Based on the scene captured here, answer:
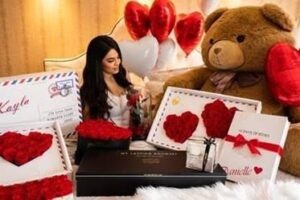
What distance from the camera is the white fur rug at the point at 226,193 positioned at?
0.73 metres

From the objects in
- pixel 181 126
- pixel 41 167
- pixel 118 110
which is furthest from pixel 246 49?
pixel 41 167

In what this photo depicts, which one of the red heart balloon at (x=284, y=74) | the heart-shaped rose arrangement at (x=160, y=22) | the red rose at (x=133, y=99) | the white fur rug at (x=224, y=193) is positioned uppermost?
the heart-shaped rose arrangement at (x=160, y=22)

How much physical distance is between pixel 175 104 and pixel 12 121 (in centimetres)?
51

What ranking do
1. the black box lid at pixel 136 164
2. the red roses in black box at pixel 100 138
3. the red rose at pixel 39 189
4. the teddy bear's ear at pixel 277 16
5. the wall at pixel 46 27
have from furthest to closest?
the wall at pixel 46 27 < the teddy bear's ear at pixel 277 16 < the red roses in black box at pixel 100 138 < the black box lid at pixel 136 164 < the red rose at pixel 39 189

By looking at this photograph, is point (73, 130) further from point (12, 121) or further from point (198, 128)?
point (198, 128)

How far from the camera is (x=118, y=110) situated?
117 cm

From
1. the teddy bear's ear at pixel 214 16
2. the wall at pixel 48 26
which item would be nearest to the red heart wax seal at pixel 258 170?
the teddy bear's ear at pixel 214 16

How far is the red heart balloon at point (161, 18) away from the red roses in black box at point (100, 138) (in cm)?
80

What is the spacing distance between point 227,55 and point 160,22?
22.7 inches

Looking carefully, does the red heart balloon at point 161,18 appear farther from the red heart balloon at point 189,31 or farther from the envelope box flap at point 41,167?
the envelope box flap at point 41,167

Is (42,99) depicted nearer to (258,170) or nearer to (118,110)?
(118,110)

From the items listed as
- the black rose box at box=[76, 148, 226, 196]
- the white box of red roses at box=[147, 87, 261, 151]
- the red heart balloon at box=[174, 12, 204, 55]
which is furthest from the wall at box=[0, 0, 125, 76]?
the black rose box at box=[76, 148, 226, 196]

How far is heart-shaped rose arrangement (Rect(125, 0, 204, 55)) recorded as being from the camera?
1.60 m

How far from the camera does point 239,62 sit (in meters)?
1.12
